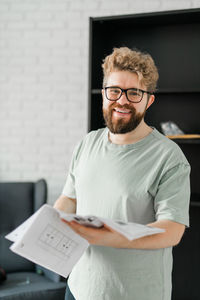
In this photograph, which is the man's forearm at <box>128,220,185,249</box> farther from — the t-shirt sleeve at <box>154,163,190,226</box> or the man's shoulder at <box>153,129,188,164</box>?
the man's shoulder at <box>153,129,188,164</box>

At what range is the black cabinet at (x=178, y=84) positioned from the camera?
9.16 feet

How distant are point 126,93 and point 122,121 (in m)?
0.10

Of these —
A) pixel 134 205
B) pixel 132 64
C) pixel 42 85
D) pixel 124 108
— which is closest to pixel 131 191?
pixel 134 205

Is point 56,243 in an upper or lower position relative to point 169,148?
lower

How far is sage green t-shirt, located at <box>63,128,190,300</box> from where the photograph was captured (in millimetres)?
1315

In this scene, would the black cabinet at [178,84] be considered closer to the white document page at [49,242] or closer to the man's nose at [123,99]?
the man's nose at [123,99]

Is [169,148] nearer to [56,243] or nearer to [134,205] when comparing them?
[134,205]

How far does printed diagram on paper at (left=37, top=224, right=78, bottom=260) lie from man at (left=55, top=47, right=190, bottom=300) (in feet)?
0.36

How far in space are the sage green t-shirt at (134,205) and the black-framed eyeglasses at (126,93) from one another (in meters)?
0.15

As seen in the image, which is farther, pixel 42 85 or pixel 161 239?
pixel 42 85

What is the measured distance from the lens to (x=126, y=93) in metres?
1.40

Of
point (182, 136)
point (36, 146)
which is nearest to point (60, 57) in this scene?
point (36, 146)

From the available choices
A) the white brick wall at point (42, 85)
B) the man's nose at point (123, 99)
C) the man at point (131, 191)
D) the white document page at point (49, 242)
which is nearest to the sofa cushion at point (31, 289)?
the white brick wall at point (42, 85)

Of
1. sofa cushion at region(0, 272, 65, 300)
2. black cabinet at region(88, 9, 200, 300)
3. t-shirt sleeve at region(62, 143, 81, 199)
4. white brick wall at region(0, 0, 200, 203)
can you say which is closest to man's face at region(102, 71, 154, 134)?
t-shirt sleeve at region(62, 143, 81, 199)
